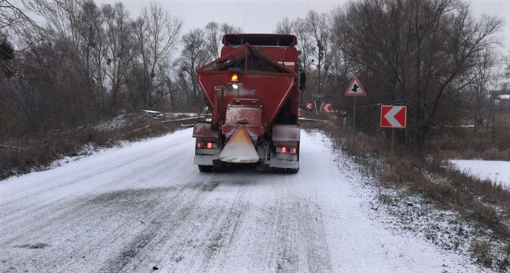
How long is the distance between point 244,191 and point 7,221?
3912 mm

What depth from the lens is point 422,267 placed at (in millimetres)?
4098

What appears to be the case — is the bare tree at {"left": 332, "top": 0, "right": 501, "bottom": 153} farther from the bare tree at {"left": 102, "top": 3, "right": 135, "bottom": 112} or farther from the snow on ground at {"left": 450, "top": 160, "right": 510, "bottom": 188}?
the bare tree at {"left": 102, "top": 3, "right": 135, "bottom": 112}

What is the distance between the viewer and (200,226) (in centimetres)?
537

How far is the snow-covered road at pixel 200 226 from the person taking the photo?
163 inches

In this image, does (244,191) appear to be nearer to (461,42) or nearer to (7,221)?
(7,221)

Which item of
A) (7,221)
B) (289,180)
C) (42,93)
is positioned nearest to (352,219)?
(289,180)

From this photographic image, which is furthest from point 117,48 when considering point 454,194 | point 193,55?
point 454,194

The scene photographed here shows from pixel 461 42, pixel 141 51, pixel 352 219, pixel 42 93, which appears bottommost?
pixel 352 219

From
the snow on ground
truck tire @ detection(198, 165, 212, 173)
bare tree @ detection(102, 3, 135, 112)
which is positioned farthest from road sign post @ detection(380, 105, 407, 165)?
bare tree @ detection(102, 3, 135, 112)

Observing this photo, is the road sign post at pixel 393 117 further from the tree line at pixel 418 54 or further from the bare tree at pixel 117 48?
the bare tree at pixel 117 48

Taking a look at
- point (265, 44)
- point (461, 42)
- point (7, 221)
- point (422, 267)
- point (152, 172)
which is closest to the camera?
point (422, 267)

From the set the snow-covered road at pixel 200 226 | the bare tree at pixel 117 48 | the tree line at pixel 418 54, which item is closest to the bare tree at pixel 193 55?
the bare tree at pixel 117 48

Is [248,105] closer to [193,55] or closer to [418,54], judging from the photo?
[418,54]

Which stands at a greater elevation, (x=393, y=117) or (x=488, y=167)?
(x=393, y=117)
